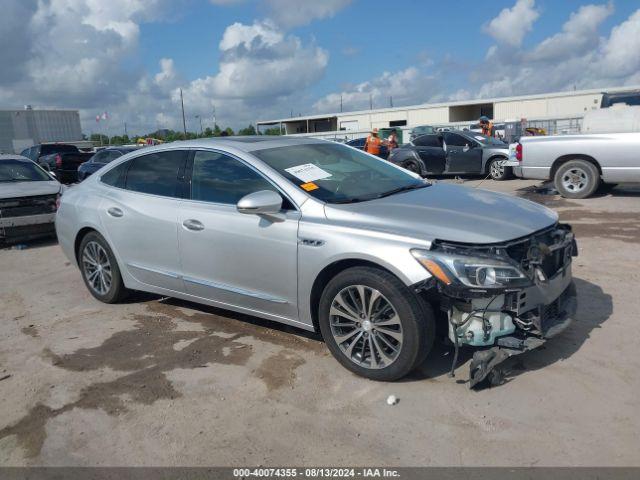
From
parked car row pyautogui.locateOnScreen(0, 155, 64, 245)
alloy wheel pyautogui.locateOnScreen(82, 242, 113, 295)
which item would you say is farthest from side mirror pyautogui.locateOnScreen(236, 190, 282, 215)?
parked car row pyautogui.locateOnScreen(0, 155, 64, 245)

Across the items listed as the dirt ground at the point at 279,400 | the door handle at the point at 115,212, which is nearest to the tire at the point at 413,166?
the dirt ground at the point at 279,400

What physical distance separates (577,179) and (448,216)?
8368mm

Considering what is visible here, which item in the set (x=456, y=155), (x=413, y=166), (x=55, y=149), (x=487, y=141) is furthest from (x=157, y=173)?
(x=55, y=149)

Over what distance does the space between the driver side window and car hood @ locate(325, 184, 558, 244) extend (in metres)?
0.75

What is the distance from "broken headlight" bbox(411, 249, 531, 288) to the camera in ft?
10.8

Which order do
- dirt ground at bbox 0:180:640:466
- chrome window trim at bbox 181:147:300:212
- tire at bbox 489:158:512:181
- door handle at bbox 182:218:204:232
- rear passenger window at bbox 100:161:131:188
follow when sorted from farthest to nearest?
tire at bbox 489:158:512:181 < rear passenger window at bbox 100:161:131:188 < door handle at bbox 182:218:204:232 < chrome window trim at bbox 181:147:300:212 < dirt ground at bbox 0:180:640:466

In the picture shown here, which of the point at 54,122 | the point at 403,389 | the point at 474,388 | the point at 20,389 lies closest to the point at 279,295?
the point at 403,389

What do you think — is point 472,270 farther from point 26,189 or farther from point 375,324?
point 26,189

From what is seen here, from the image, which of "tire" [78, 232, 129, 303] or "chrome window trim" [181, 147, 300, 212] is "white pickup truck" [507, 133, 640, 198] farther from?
"tire" [78, 232, 129, 303]

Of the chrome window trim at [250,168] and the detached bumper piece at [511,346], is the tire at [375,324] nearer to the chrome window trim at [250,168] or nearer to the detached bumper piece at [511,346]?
the detached bumper piece at [511,346]

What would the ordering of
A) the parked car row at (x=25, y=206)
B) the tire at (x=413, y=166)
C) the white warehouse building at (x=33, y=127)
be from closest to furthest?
1. the parked car row at (x=25, y=206)
2. the tire at (x=413, y=166)
3. the white warehouse building at (x=33, y=127)

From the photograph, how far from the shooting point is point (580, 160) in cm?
1074

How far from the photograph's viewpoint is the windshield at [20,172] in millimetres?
9719

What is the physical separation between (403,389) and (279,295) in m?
1.13
